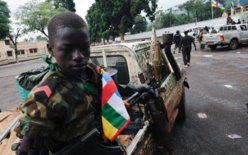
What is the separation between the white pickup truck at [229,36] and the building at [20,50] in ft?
95.8

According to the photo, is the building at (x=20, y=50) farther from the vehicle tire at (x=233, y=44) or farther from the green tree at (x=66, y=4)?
the vehicle tire at (x=233, y=44)

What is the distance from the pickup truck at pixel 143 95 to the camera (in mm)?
1917

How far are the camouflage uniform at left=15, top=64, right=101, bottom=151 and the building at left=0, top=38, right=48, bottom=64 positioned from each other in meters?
38.8

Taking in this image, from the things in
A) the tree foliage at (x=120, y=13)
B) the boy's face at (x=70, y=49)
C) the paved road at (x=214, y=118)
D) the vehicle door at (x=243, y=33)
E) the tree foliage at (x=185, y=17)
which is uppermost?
the tree foliage at (x=185, y=17)

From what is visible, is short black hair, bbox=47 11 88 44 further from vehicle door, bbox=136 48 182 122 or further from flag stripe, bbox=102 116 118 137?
vehicle door, bbox=136 48 182 122

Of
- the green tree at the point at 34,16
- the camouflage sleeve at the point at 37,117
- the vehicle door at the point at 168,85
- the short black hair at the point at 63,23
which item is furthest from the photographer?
the green tree at the point at 34,16

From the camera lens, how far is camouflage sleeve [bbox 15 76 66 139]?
1.09 meters

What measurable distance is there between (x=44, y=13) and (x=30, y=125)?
42934 millimetres

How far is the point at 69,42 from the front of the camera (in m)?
1.18

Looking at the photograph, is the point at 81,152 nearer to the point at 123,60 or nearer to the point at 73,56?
the point at 73,56

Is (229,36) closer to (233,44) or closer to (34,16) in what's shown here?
(233,44)

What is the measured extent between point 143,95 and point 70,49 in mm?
892

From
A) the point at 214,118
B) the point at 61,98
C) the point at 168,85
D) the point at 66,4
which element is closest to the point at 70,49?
the point at 61,98

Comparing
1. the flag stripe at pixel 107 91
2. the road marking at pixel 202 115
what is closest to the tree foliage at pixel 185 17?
the road marking at pixel 202 115
